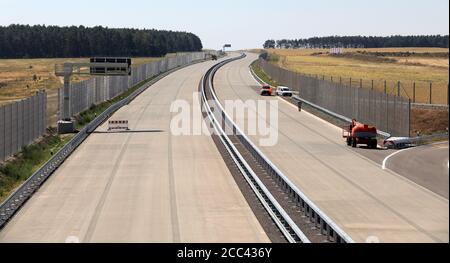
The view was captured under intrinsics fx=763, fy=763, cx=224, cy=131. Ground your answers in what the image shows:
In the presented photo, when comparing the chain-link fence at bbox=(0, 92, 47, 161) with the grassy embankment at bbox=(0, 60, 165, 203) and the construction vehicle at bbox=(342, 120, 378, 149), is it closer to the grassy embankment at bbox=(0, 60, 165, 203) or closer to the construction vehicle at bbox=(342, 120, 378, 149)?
the grassy embankment at bbox=(0, 60, 165, 203)

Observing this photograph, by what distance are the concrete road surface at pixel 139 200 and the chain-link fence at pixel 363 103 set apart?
477 inches

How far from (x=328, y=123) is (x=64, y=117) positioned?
2085 cm

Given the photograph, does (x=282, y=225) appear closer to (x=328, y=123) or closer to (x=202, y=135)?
(x=202, y=135)

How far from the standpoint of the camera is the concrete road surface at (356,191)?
66.6 ft

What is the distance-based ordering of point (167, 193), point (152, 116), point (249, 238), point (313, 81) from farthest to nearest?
point (313, 81) < point (152, 116) < point (167, 193) < point (249, 238)

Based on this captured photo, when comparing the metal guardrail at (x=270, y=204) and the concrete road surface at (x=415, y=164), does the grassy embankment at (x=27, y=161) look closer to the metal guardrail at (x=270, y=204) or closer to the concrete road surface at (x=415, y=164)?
the metal guardrail at (x=270, y=204)

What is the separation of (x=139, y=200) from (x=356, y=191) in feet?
26.2

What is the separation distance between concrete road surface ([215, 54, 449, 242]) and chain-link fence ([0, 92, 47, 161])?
1258cm

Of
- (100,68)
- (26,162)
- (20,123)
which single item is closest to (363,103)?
(100,68)

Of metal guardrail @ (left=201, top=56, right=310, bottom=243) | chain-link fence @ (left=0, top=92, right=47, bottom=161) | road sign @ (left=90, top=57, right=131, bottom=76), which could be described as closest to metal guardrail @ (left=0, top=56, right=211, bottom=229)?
chain-link fence @ (left=0, top=92, right=47, bottom=161)

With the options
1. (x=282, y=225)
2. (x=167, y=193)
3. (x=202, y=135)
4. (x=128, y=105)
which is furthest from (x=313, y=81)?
(x=282, y=225)

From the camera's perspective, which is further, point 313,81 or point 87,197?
point 313,81

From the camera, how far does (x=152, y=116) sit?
223ft

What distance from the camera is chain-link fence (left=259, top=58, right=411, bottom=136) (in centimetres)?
4778
